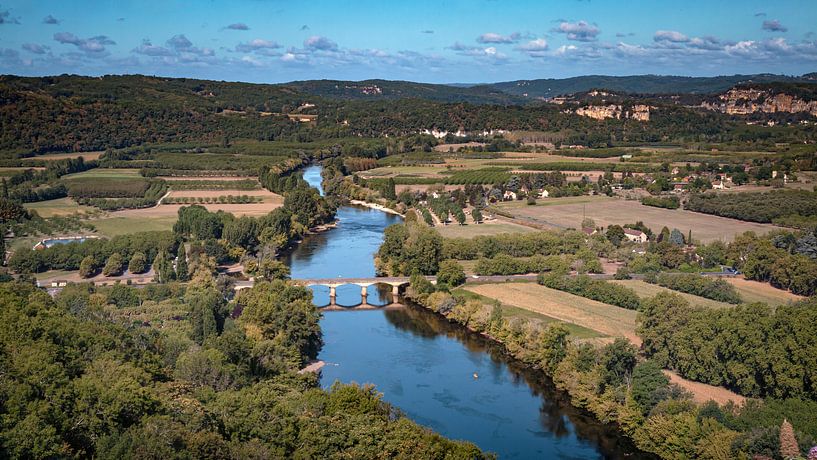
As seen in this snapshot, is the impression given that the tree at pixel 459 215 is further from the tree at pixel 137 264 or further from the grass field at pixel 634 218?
the tree at pixel 137 264

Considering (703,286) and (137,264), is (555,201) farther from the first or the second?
(137,264)

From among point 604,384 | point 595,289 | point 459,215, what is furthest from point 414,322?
point 459,215

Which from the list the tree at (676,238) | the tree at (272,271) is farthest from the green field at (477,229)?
the tree at (272,271)

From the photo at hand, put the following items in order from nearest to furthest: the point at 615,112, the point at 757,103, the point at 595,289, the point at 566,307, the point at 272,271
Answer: the point at 566,307 → the point at 595,289 → the point at 272,271 → the point at 615,112 → the point at 757,103

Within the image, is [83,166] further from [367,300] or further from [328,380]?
[328,380]

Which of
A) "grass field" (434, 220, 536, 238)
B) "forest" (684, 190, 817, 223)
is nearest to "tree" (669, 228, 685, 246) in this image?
"grass field" (434, 220, 536, 238)

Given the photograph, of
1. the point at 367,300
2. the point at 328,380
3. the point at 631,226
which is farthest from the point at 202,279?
the point at 631,226
